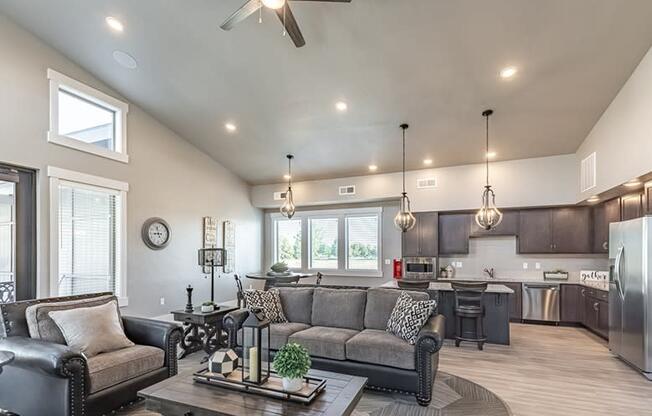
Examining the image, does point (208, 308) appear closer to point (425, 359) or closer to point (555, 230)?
point (425, 359)

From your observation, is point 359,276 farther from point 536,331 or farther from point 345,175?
point 536,331

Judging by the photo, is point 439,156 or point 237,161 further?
point 237,161

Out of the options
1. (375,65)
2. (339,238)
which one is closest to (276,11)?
(375,65)

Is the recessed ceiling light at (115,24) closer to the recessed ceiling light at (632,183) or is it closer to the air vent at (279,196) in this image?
the air vent at (279,196)

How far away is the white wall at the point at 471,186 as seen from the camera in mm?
6578

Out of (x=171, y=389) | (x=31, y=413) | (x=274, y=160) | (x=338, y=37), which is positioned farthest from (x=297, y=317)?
(x=274, y=160)

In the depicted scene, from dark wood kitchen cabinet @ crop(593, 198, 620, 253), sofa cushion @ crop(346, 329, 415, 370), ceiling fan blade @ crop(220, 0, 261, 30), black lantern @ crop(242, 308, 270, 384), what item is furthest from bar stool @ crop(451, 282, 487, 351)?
ceiling fan blade @ crop(220, 0, 261, 30)

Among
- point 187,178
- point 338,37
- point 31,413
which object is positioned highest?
point 338,37

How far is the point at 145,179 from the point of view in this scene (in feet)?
20.7

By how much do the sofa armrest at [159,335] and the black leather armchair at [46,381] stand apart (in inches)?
10.3

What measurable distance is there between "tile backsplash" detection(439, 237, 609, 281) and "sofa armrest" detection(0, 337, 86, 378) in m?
6.72

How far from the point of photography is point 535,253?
7.02 m

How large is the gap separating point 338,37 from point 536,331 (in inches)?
228

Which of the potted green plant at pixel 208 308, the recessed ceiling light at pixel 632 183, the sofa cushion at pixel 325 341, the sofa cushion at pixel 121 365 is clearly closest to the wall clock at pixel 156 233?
the potted green plant at pixel 208 308
